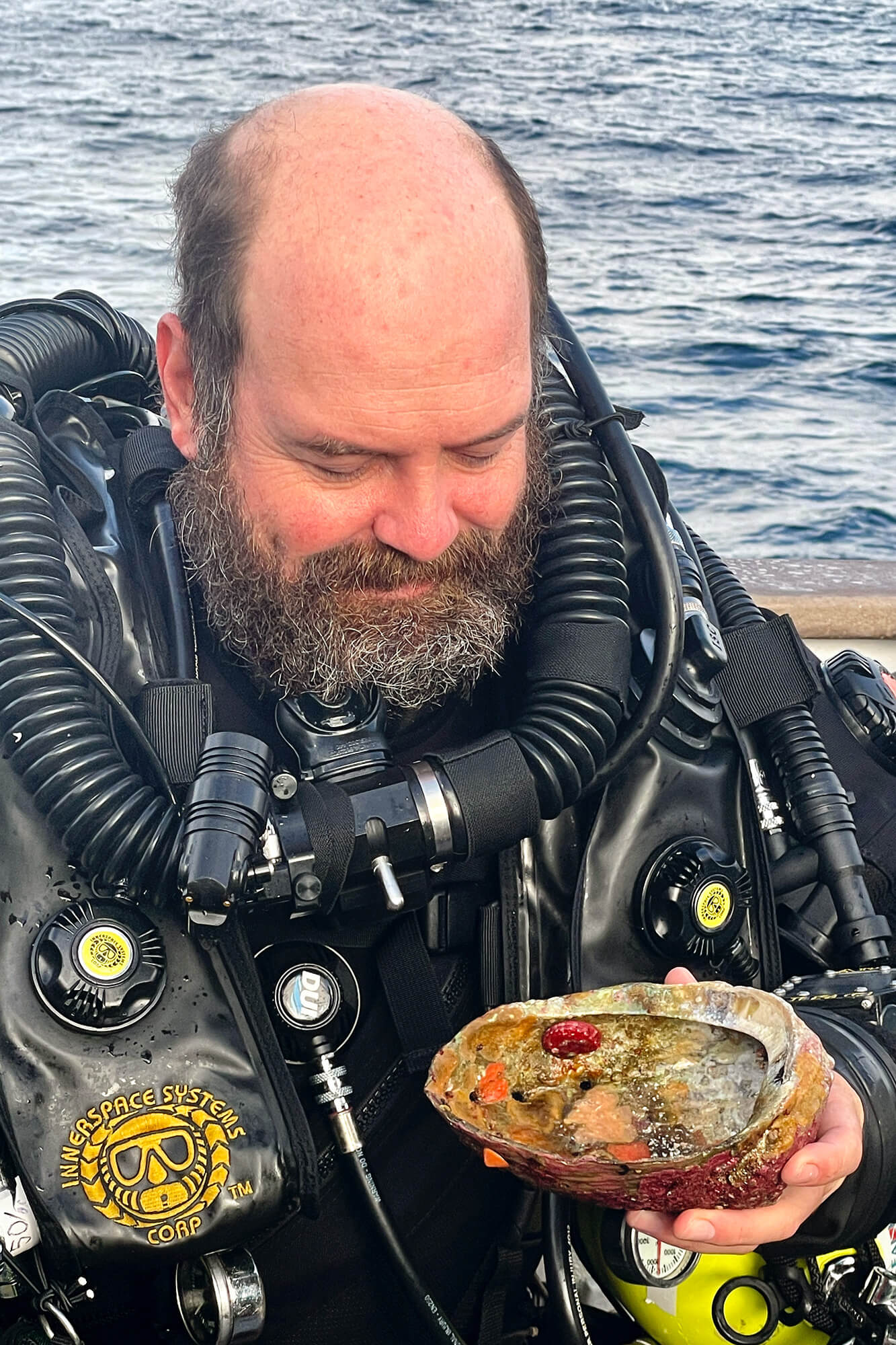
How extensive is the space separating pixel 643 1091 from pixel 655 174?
13.7 metres

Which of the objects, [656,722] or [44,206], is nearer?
[656,722]

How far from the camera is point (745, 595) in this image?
2.19 meters

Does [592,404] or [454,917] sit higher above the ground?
[592,404]

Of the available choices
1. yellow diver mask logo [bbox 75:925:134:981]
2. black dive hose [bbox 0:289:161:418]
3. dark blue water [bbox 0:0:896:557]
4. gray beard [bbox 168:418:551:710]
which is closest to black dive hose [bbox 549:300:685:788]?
gray beard [bbox 168:418:551:710]

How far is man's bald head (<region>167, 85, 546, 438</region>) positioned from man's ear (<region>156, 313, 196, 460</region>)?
0.07 m

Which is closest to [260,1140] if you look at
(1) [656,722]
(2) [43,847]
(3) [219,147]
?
(2) [43,847]

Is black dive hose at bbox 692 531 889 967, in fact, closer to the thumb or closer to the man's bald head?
the thumb

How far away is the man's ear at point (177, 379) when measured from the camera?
195 cm

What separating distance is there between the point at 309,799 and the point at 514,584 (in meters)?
0.47

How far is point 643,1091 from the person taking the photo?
4.94 ft

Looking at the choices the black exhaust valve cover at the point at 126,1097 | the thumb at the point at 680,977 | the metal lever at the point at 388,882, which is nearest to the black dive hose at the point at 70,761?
the black exhaust valve cover at the point at 126,1097

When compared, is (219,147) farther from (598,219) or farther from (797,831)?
(598,219)

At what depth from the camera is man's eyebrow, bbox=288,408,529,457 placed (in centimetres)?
164

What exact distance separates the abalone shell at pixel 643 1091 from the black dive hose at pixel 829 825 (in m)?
0.53
